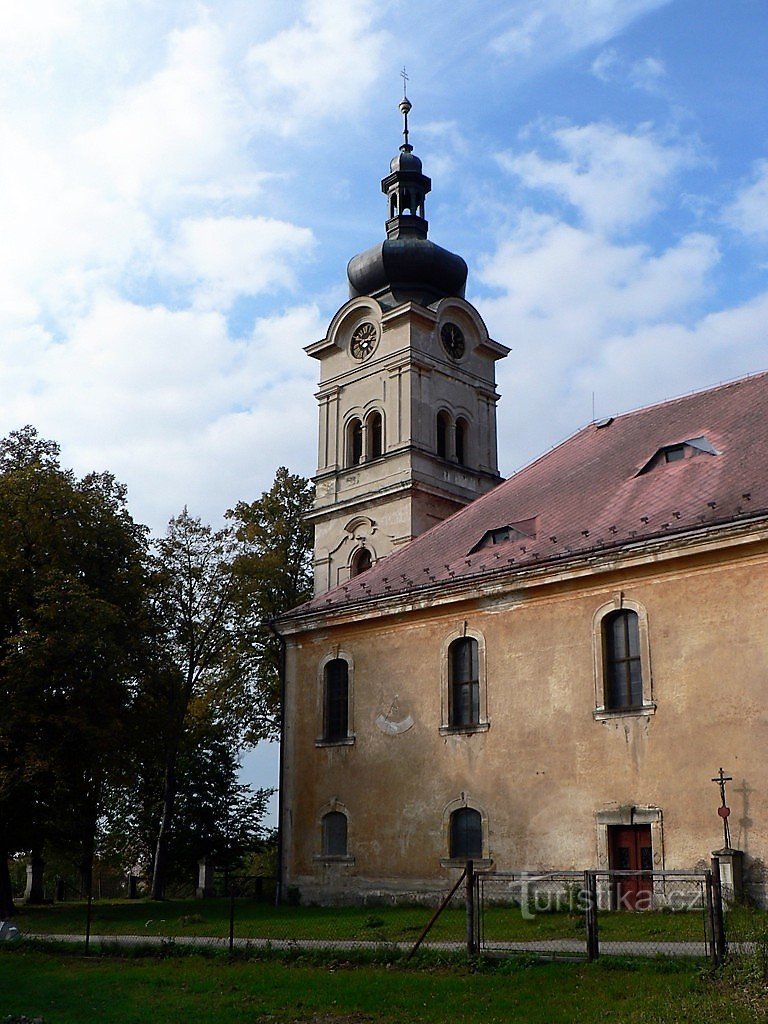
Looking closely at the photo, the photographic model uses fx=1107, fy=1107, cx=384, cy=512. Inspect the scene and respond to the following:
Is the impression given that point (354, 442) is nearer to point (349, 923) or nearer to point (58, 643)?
point (58, 643)

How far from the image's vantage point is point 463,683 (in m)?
24.7

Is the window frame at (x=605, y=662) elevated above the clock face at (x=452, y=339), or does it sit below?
below

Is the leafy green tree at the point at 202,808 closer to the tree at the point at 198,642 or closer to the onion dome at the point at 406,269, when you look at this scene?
the tree at the point at 198,642

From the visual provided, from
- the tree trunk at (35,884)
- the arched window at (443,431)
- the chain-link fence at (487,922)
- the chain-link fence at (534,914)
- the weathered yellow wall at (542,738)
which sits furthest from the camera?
the arched window at (443,431)

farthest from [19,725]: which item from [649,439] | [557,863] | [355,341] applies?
[355,341]

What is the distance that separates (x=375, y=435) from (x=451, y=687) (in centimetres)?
2045

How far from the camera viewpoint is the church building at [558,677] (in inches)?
795

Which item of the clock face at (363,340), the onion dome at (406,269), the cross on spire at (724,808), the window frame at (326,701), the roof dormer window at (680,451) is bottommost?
the cross on spire at (724,808)

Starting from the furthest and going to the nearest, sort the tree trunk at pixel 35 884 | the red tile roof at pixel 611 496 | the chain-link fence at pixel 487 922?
1. the tree trunk at pixel 35 884
2. the red tile roof at pixel 611 496
3. the chain-link fence at pixel 487 922

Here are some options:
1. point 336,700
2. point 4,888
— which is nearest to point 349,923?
point 336,700

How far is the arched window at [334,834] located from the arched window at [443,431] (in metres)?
20.1

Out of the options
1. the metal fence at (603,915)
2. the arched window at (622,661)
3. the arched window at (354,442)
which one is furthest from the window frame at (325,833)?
the arched window at (354,442)

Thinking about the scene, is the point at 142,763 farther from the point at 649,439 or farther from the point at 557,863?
the point at 649,439

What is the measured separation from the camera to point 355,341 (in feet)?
149
